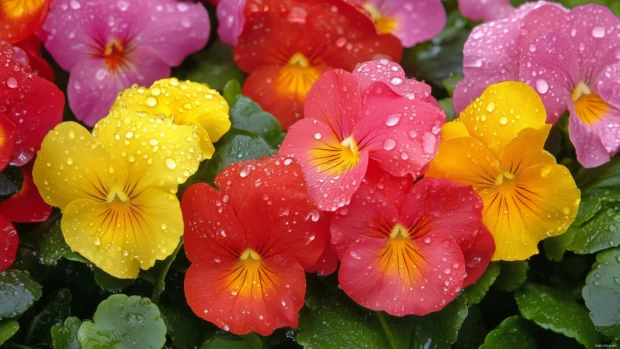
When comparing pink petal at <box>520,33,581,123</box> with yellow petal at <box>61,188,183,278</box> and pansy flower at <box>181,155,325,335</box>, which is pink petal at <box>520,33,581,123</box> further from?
yellow petal at <box>61,188,183,278</box>

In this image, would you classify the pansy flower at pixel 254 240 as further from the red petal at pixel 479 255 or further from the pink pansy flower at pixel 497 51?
the pink pansy flower at pixel 497 51

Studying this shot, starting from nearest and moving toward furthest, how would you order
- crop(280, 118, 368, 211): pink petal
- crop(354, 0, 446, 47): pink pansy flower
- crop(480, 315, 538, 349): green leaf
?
crop(280, 118, 368, 211): pink petal < crop(480, 315, 538, 349): green leaf < crop(354, 0, 446, 47): pink pansy flower

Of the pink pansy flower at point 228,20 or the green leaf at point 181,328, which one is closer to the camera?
the green leaf at point 181,328

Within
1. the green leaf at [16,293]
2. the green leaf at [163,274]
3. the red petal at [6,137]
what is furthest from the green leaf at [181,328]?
the red petal at [6,137]

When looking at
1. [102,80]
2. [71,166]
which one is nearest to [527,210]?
A: [71,166]

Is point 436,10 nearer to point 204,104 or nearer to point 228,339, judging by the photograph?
point 204,104

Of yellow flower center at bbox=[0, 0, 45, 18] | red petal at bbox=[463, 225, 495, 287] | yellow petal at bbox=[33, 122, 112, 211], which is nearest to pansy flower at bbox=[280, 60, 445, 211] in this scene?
red petal at bbox=[463, 225, 495, 287]

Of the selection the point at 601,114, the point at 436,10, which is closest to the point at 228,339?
the point at 601,114
